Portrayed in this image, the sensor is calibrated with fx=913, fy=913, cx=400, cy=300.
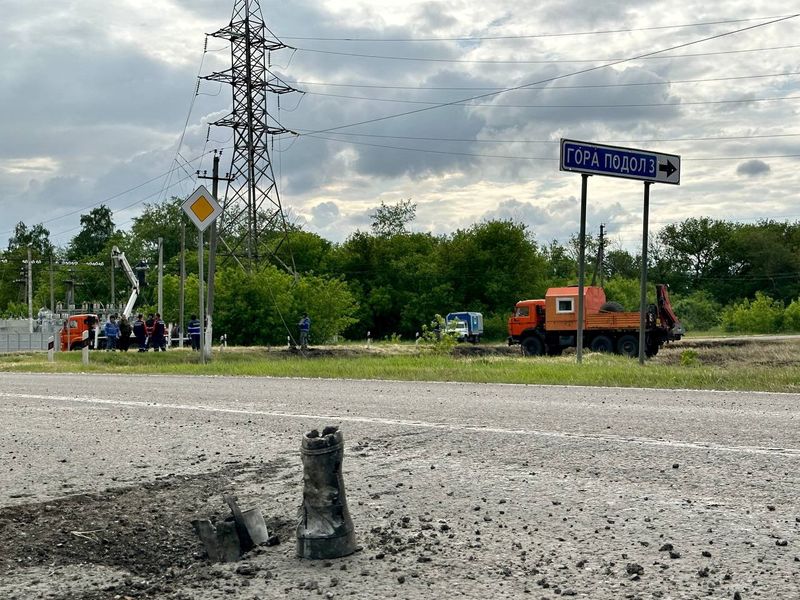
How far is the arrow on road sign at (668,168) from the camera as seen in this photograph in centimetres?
2169

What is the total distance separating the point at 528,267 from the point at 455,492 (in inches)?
3024

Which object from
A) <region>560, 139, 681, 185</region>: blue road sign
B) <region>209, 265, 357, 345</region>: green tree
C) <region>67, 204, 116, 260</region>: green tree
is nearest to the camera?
<region>560, 139, 681, 185</region>: blue road sign

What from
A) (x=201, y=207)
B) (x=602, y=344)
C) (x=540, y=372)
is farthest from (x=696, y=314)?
(x=540, y=372)

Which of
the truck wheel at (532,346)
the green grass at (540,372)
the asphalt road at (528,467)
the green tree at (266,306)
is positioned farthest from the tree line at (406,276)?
the asphalt road at (528,467)

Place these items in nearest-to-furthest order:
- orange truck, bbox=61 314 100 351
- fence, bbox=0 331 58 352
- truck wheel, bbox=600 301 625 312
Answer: truck wheel, bbox=600 301 625 312 < orange truck, bbox=61 314 100 351 < fence, bbox=0 331 58 352

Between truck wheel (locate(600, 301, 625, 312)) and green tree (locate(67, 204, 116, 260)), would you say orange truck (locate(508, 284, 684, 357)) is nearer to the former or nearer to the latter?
truck wheel (locate(600, 301, 625, 312))

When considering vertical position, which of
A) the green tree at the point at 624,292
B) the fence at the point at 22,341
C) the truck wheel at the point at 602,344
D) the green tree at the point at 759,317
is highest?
the green tree at the point at 624,292

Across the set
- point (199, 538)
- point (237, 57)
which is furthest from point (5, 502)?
point (237, 57)

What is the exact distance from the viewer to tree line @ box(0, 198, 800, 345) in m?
49.0

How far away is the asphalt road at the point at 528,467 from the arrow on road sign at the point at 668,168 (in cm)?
1063

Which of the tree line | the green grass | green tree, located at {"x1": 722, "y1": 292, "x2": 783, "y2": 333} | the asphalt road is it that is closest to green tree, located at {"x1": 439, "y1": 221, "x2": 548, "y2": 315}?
the tree line

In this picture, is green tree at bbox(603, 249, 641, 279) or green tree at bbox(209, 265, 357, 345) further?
green tree at bbox(603, 249, 641, 279)

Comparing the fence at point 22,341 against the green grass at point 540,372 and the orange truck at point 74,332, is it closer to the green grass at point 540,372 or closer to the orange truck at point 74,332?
the orange truck at point 74,332

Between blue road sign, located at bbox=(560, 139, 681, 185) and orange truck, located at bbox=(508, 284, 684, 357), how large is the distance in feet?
65.1
